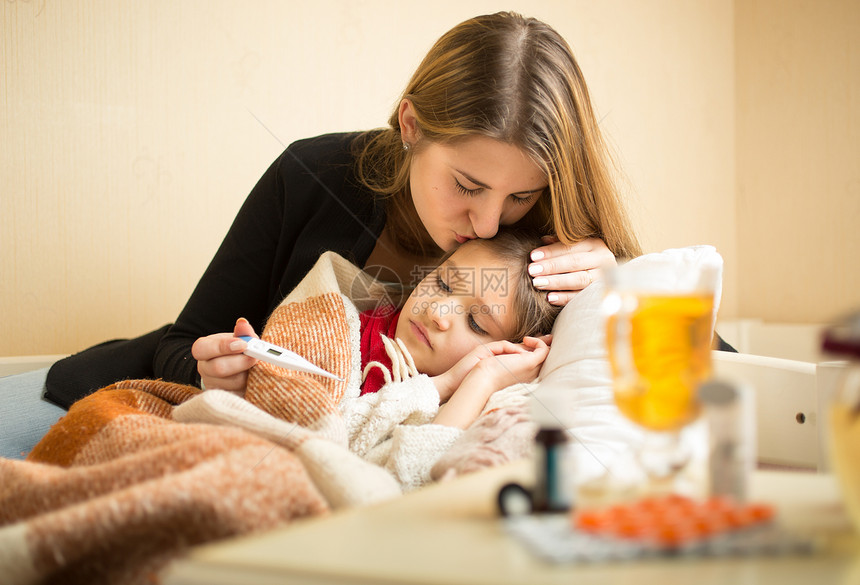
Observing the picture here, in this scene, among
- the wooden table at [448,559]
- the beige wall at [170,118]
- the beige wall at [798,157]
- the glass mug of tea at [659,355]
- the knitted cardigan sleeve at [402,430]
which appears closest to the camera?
the wooden table at [448,559]

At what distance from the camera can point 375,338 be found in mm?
1130

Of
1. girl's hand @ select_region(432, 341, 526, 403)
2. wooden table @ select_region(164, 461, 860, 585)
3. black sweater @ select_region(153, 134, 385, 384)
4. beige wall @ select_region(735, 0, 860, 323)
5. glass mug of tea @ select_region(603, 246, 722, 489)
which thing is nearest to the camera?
wooden table @ select_region(164, 461, 860, 585)

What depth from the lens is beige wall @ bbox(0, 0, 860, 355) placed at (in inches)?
58.9

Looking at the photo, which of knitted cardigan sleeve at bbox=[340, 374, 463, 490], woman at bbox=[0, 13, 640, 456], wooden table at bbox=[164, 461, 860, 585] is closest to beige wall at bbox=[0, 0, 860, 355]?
woman at bbox=[0, 13, 640, 456]

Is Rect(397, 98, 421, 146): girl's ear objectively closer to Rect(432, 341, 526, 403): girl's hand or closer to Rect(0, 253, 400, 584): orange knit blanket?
Rect(432, 341, 526, 403): girl's hand

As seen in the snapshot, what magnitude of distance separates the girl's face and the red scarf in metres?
0.04

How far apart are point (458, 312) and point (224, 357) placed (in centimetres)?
38

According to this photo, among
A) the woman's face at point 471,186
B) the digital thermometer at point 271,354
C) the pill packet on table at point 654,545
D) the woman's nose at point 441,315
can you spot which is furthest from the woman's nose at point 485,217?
the pill packet on table at point 654,545

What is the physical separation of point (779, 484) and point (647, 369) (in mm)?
126

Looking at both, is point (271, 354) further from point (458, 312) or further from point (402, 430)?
point (458, 312)

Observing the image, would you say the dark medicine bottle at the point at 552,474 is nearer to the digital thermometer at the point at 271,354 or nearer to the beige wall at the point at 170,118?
the digital thermometer at the point at 271,354

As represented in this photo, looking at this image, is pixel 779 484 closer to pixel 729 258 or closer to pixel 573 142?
pixel 573 142

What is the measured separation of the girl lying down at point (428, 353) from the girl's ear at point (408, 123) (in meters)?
0.21

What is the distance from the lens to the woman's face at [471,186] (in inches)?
41.2
